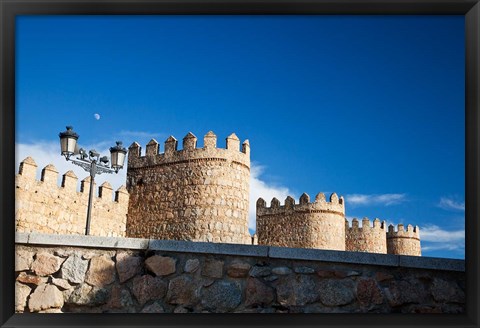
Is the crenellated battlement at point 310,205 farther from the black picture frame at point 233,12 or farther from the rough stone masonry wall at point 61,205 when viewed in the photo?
the black picture frame at point 233,12

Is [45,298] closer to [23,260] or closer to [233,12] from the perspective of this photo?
[23,260]

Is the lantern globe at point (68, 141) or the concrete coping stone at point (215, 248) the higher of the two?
the lantern globe at point (68, 141)

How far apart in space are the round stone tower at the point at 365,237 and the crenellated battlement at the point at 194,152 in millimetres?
11708

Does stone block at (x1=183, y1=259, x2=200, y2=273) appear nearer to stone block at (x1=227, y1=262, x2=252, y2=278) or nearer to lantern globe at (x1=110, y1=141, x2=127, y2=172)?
stone block at (x1=227, y1=262, x2=252, y2=278)

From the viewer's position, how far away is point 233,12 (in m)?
4.82

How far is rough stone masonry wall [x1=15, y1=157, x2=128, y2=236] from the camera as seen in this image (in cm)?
A: 1584

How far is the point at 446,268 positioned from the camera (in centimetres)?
529

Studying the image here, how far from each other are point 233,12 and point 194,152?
43.6 ft

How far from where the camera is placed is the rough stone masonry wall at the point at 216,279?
511cm

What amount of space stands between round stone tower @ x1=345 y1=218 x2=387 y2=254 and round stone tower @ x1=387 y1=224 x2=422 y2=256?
220 cm

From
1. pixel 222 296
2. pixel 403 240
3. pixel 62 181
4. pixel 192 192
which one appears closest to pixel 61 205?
pixel 62 181

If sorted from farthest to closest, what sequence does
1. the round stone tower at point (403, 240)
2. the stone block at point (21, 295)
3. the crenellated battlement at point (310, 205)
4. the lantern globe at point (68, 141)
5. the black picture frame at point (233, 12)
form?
the round stone tower at point (403, 240) → the crenellated battlement at point (310, 205) → the lantern globe at point (68, 141) → the stone block at point (21, 295) → the black picture frame at point (233, 12)

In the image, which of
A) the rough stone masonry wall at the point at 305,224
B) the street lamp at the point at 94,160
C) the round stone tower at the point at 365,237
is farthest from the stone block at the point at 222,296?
the round stone tower at the point at 365,237

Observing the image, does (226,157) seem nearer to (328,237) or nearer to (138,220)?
(138,220)
